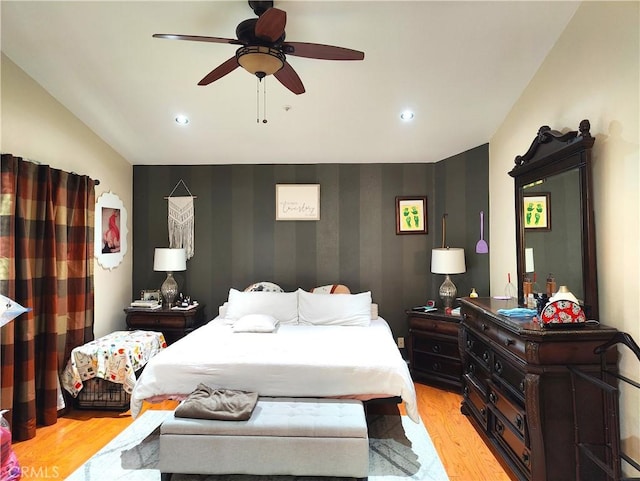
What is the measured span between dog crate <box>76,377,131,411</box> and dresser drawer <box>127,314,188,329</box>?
94 cm

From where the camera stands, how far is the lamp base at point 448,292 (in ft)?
13.2

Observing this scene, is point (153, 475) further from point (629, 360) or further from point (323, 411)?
point (629, 360)

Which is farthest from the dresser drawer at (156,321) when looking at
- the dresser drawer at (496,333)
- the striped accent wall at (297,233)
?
the dresser drawer at (496,333)

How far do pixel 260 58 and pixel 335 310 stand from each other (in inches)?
102

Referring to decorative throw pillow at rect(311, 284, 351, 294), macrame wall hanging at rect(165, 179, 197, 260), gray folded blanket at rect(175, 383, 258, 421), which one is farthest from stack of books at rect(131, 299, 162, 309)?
gray folded blanket at rect(175, 383, 258, 421)

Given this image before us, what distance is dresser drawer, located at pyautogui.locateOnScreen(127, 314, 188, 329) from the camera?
164 inches

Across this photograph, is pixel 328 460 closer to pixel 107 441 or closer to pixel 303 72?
pixel 107 441

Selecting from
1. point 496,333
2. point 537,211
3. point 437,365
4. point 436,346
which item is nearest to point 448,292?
point 436,346

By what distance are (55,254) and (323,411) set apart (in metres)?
2.56

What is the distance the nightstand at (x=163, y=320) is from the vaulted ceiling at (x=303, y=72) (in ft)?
6.00

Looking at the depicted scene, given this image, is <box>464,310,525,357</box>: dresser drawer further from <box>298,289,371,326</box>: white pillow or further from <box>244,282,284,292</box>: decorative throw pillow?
<box>244,282,284,292</box>: decorative throw pillow

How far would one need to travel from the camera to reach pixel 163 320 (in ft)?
13.7

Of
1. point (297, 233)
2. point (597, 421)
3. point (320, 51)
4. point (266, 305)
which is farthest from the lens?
point (297, 233)

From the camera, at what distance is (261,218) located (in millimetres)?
4637
